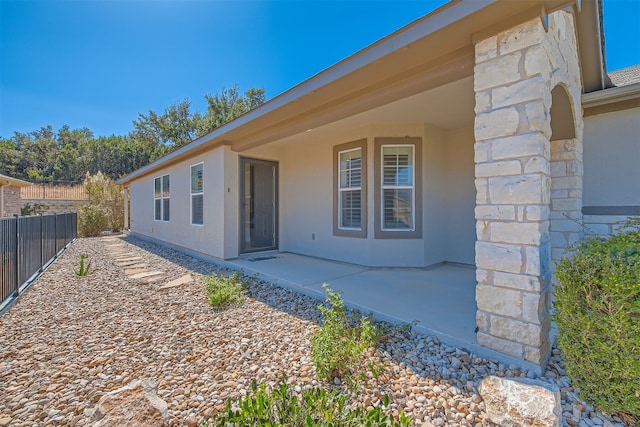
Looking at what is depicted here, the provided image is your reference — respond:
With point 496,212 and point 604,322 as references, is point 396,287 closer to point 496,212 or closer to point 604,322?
point 496,212

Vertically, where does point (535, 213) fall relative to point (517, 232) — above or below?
above

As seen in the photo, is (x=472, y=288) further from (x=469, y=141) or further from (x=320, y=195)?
(x=320, y=195)

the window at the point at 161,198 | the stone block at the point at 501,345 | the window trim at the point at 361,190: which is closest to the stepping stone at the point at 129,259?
the window at the point at 161,198

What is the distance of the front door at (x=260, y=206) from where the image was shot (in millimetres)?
7121

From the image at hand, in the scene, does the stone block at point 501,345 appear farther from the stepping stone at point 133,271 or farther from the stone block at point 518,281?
the stepping stone at point 133,271

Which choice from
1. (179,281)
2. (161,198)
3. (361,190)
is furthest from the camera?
(161,198)

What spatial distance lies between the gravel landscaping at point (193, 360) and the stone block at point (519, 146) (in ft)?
5.47

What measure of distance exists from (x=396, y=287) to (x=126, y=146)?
3151 cm

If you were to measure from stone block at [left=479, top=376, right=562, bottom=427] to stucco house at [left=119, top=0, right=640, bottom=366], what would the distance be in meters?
0.51

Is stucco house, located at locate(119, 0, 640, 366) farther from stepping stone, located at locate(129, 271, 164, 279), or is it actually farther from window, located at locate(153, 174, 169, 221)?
stepping stone, located at locate(129, 271, 164, 279)

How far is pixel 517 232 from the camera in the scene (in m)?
2.24

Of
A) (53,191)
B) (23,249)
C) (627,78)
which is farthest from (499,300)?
(53,191)

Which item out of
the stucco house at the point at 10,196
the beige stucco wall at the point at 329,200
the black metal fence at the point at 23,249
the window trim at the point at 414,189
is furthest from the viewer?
the stucco house at the point at 10,196

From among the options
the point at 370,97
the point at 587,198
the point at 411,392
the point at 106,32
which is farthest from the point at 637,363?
the point at 106,32
